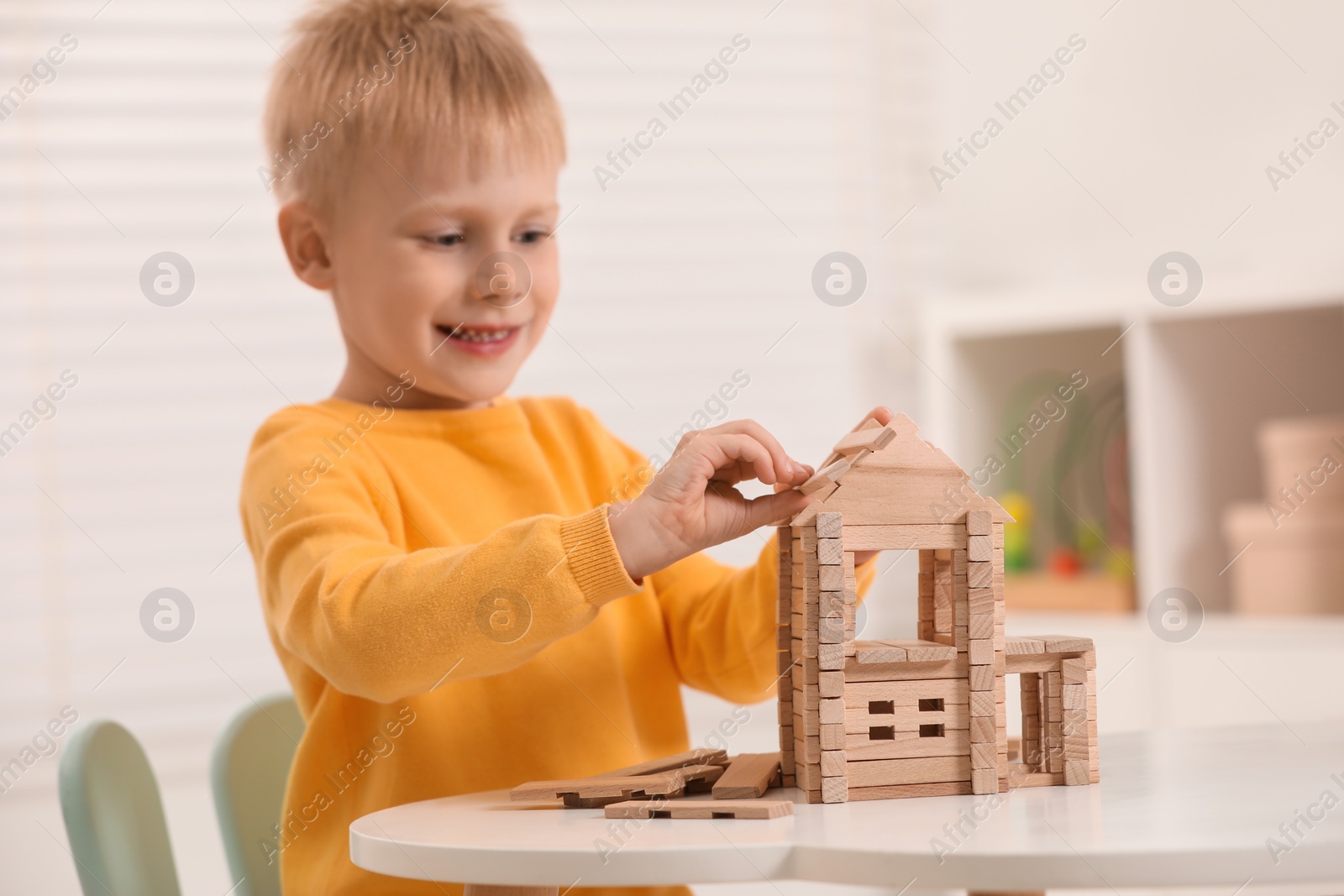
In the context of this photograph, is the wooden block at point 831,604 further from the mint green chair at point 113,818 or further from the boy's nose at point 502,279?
the mint green chair at point 113,818

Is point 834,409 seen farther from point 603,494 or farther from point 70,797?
point 70,797

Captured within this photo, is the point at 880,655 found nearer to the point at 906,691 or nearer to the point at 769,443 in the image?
the point at 906,691

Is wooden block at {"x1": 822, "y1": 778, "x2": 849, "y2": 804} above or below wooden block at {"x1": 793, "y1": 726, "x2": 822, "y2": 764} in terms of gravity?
below

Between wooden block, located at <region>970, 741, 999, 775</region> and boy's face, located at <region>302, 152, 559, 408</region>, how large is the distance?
1.80ft

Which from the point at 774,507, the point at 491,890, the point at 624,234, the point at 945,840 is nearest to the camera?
the point at 945,840

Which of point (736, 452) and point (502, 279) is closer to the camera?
point (736, 452)

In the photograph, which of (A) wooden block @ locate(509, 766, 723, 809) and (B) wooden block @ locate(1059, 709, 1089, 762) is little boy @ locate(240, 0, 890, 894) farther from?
(B) wooden block @ locate(1059, 709, 1089, 762)

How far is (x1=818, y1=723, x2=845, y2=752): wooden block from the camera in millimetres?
779

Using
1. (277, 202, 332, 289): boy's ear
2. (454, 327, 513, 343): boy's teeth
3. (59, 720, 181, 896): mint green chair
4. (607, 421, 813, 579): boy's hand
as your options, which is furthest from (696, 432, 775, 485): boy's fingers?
(59, 720, 181, 896): mint green chair

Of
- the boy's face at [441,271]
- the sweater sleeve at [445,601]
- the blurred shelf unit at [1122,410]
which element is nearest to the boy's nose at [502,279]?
the boy's face at [441,271]

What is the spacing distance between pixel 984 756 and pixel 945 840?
6.2 inches

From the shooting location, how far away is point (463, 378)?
3.72 feet

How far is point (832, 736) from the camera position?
780mm

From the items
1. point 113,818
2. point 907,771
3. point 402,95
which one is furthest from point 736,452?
point 113,818
